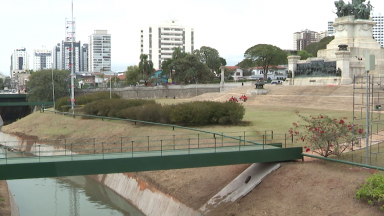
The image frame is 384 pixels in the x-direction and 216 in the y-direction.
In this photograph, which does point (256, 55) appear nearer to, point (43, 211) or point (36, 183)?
point (36, 183)

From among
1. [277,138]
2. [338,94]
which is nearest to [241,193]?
[277,138]

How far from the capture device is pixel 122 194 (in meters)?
31.5

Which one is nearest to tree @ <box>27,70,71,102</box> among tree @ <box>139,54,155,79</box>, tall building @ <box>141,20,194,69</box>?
tree @ <box>139,54,155,79</box>

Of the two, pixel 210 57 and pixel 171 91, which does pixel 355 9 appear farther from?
pixel 210 57

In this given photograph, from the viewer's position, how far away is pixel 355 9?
67125 millimetres

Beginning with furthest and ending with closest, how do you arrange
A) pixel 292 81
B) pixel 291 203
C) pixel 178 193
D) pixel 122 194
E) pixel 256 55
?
pixel 256 55, pixel 292 81, pixel 122 194, pixel 178 193, pixel 291 203

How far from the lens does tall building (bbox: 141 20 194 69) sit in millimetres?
172875

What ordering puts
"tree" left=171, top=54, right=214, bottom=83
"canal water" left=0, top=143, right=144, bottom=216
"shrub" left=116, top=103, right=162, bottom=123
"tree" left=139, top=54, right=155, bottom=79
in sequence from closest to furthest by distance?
"canal water" left=0, top=143, right=144, bottom=216, "shrub" left=116, top=103, right=162, bottom=123, "tree" left=171, top=54, right=214, bottom=83, "tree" left=139, top=54, right=155, bottom=79

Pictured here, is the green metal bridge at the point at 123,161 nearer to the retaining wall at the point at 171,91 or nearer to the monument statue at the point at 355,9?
the monument statue at the point at 355,9

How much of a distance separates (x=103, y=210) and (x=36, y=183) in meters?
10.3

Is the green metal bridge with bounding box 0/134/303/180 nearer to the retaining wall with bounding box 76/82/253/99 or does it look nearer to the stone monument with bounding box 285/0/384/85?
the stone monument with bounding box 285/0/384/85

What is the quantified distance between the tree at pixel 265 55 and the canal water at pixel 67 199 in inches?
2875

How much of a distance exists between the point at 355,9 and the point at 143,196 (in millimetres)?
51480

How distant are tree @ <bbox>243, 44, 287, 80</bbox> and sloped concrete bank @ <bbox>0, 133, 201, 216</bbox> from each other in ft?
244
